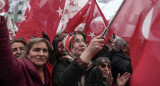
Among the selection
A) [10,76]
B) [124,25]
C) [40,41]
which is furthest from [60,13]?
[10,76]

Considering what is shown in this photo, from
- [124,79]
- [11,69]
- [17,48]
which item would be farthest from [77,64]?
[17,48]

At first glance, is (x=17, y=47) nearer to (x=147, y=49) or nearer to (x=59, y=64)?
(x=59, y=64)

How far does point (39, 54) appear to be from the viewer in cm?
246

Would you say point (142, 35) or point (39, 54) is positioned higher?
point (142, 35)

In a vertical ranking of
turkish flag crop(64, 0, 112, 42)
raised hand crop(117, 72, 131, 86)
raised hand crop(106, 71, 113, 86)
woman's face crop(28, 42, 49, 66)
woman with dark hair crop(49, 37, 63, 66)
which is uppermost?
turkish flag crop(64, 0, 112, 42)

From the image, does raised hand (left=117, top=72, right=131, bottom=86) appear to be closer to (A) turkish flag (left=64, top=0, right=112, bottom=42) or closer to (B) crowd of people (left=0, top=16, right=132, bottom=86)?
(B) crowd of people (left=0, top=16, right=132, bottom=86)

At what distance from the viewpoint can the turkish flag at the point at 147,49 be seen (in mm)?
1754

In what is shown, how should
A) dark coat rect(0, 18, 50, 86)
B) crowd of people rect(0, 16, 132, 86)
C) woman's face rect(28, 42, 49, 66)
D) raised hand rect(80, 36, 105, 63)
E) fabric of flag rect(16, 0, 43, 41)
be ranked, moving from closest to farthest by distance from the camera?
dark coat rect(0, 18, 50, 86), crowd of people rect(0, 16, 132, 86), raised hand rect(80, 36, 105, 63), woman's face rect(28, 42, 49, 66), fabric of flag rect(16, 0, 43, 41)

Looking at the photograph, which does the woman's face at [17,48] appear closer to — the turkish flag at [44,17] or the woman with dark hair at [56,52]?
the turkish flag at [44,17]

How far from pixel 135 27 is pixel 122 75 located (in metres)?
1.46

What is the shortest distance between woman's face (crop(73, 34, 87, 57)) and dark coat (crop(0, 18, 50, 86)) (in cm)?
80

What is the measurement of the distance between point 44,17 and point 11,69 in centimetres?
185

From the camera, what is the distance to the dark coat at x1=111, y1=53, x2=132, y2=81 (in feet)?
10.5

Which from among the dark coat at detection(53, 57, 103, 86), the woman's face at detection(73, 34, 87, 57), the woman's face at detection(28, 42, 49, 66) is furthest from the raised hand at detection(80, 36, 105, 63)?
the woman's face at detection(73, 34, 87, 57)
